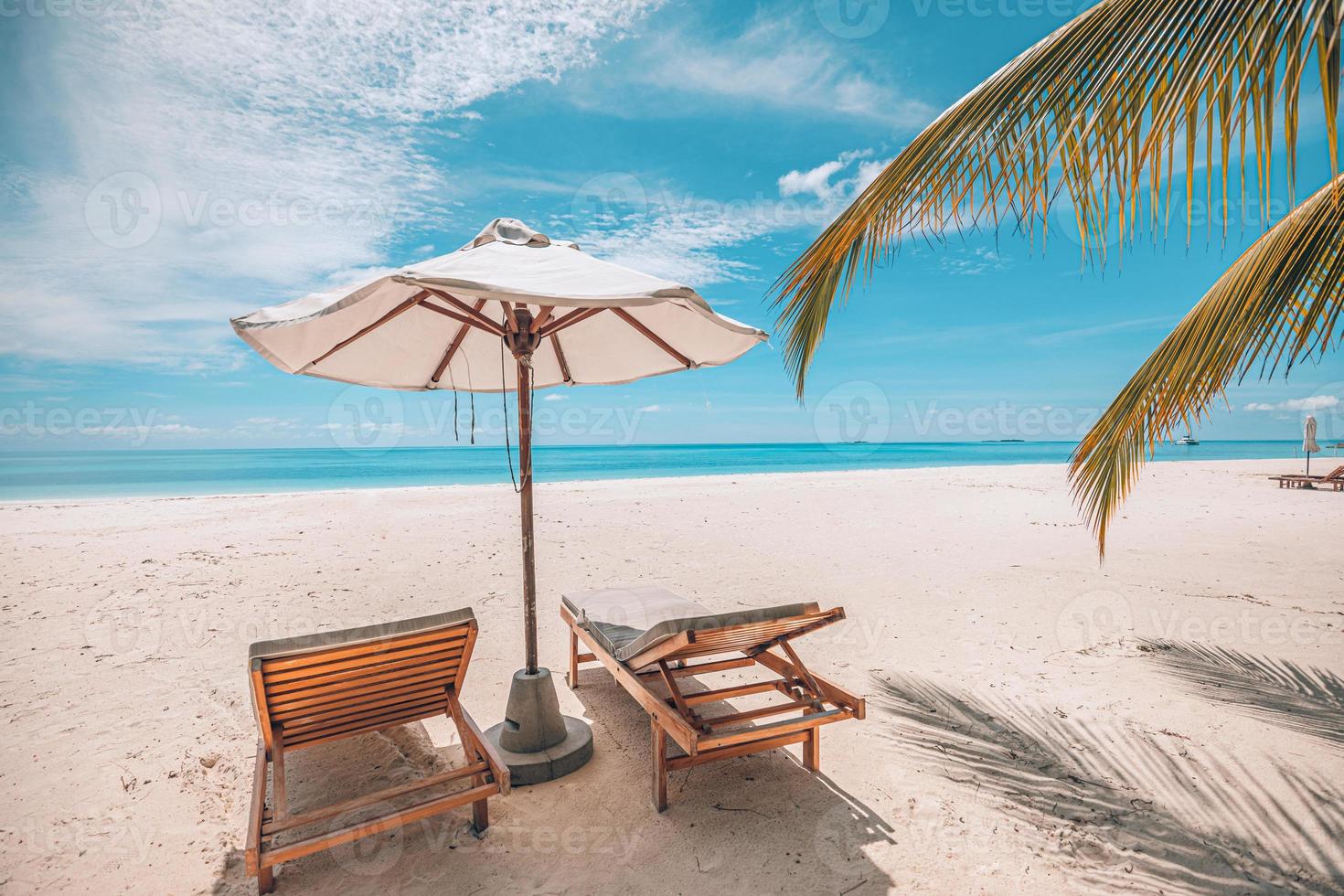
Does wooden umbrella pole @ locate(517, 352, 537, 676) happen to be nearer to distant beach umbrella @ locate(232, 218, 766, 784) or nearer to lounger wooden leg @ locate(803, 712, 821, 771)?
distant beach umbrella @ locate(232, 218, 766, 784)

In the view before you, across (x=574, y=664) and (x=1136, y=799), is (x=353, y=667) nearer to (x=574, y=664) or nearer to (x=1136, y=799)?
(x=574, y=664)

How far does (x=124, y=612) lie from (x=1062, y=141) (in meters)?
7.53

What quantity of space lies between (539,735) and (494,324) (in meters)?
2.17

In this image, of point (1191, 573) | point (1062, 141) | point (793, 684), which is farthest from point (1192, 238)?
point (1191, 573)

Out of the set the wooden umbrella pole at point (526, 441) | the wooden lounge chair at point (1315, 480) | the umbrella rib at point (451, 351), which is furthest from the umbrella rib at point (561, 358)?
the wooden lounge chair at point (1315, 480)

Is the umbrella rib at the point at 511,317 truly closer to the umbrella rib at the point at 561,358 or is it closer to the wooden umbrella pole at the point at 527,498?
the wooden umbrella pole at the point at 527,498

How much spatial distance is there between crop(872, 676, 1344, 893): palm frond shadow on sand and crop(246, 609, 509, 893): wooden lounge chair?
2.31 metres

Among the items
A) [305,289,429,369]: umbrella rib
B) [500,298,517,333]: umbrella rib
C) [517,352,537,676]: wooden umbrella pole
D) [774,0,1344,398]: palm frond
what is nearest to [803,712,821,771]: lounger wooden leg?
[517,352,537,676]: wooden umbrella pole

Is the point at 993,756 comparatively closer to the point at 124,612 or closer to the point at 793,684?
the point at 793,684

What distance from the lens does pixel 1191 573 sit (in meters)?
6.45

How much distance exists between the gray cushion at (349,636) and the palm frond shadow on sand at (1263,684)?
Result: 4.53m

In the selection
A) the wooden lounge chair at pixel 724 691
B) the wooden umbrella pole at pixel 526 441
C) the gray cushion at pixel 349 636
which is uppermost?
the wooden umbrella pole at pixel 526 441

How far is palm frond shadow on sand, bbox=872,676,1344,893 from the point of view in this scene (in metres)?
2.25

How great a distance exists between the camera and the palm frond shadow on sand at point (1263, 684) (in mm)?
3365
